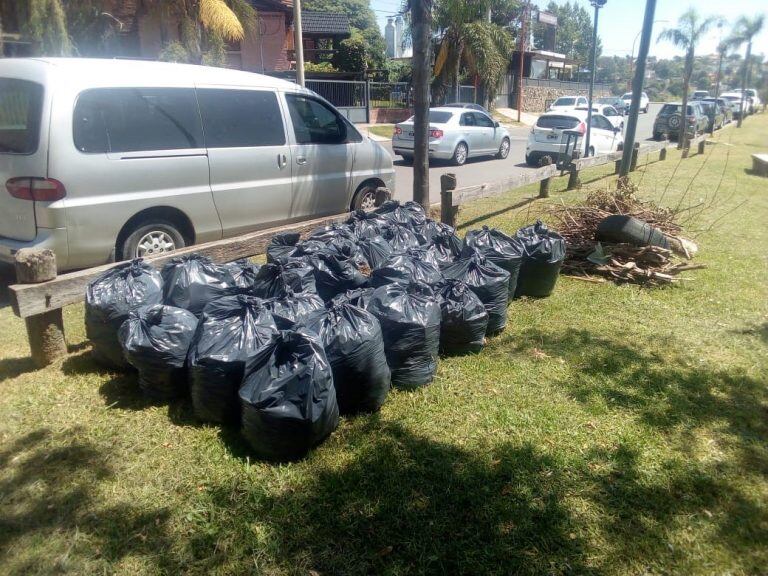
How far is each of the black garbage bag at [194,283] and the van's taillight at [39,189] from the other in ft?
4.05

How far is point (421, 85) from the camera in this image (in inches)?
271

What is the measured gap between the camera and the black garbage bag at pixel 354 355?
3.27 m

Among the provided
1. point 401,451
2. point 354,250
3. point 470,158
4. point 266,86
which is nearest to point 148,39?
point 470,158

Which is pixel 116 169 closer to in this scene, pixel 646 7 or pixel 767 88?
pixel 646 7

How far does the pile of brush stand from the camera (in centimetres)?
606

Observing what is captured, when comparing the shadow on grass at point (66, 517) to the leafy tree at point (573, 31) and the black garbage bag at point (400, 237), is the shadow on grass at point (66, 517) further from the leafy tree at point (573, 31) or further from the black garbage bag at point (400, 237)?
the leafy tree at point (573, 31)

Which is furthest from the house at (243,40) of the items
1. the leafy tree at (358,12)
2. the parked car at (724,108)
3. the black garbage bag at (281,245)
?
the parked car at (724,108)

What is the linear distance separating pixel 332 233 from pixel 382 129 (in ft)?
76.5

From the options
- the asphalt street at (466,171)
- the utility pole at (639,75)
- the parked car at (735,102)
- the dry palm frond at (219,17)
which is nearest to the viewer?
the utility pole at (639,75)

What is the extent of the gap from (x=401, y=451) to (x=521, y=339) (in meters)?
1.88

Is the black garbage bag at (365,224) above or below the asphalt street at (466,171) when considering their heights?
above

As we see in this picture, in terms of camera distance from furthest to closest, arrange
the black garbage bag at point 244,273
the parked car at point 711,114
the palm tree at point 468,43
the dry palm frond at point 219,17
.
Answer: the palm tree at point 468,43
the parked car at point 711,114
the dry palm frond at point 219,17
the black garbage bag at point 244,273

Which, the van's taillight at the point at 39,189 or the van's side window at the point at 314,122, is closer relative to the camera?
the van's taillight at the point at 39,189

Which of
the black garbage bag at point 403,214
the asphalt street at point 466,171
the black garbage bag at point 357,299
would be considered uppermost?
the black garbage bag at point 403,214
